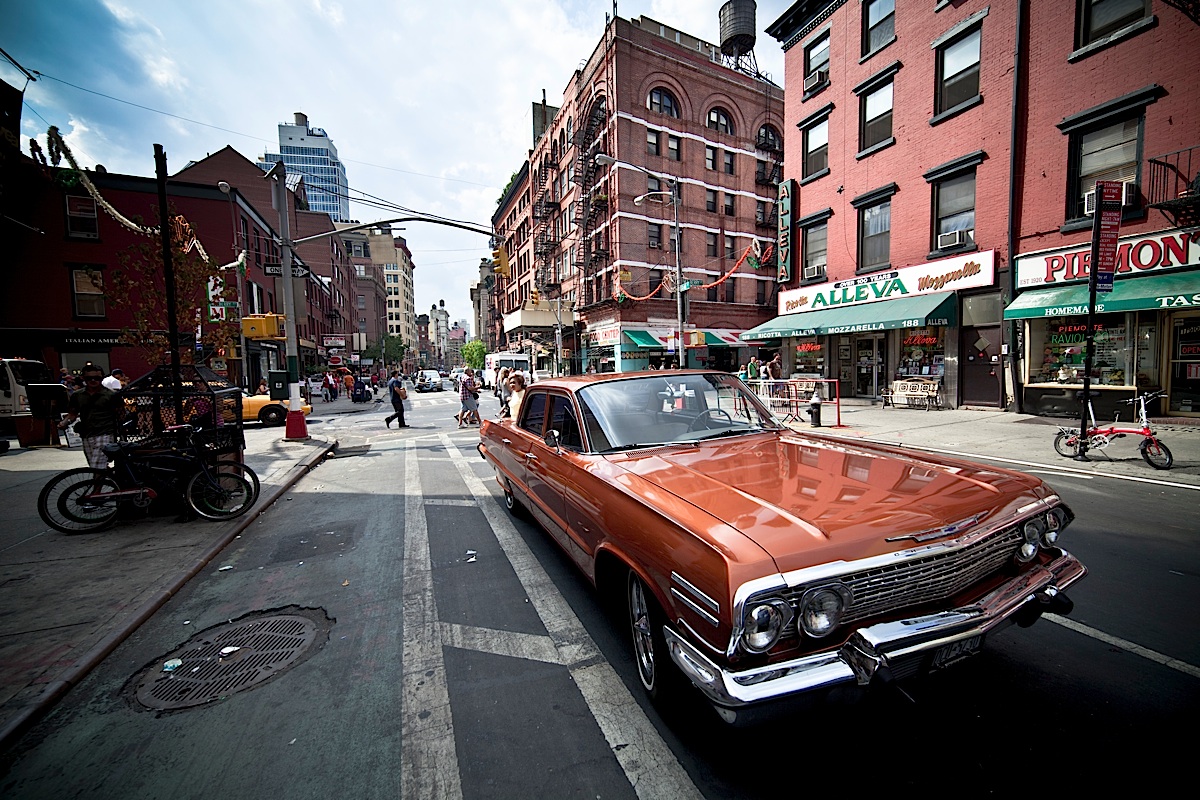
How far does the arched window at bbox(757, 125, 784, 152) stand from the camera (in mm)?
34588

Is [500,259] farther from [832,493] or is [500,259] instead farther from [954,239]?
[832,493]

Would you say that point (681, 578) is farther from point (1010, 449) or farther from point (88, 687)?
point (1010, 449)

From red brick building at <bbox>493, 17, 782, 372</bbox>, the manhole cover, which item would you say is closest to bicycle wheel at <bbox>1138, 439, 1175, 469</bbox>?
the manhole cover

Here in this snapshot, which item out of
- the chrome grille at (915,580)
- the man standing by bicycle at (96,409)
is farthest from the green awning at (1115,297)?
the man standing by bicycle at (96,409)

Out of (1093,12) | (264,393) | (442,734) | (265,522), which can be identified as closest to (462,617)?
(442,734)

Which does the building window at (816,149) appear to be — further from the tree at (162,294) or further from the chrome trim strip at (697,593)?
the chrome trim strip at (697,593)

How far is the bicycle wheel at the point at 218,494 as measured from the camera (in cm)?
600

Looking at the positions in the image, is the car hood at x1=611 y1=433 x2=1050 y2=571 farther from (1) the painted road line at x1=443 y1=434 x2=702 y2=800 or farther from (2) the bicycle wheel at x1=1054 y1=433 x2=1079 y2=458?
(2) the bicycle wheel at x1=1054 y1=433 x2=1079 y2=458

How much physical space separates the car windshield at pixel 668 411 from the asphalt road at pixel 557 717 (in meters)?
1.30

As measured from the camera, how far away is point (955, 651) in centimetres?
204

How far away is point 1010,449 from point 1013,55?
11933 mm

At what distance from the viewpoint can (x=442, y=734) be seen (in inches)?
96.9

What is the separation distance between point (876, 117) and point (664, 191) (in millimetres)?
13191

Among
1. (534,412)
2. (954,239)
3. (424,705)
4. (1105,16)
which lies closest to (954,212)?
(954,239)
